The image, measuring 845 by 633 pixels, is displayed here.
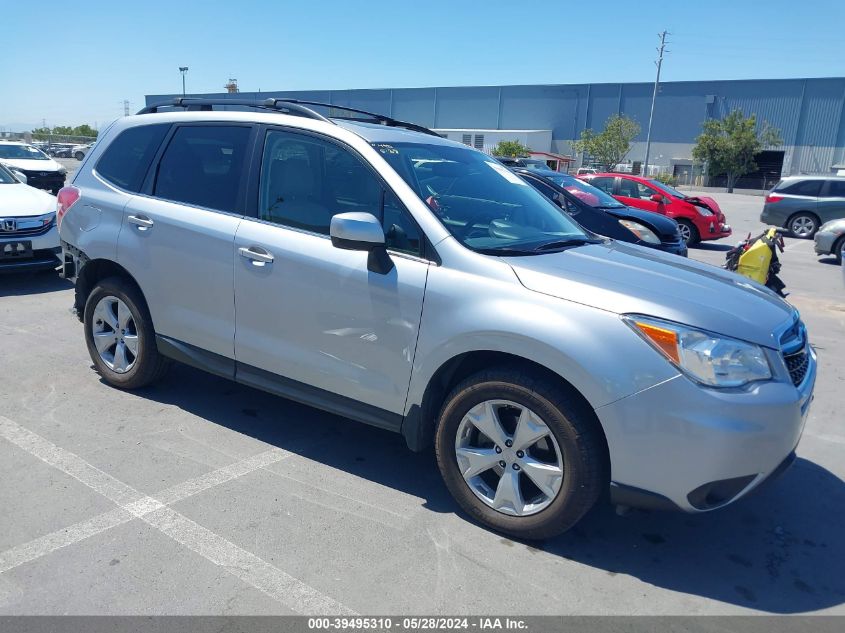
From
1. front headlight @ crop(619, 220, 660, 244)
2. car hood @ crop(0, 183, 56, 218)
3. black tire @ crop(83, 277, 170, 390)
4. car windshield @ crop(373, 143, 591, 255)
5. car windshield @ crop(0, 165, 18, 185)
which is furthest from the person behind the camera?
front headlight @ crop(619, 220, 660, 244)

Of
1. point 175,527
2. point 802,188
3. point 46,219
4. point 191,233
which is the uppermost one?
point 802,188

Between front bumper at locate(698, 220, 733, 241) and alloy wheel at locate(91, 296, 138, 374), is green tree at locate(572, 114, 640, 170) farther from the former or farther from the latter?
alloy wheel at locate(91, 296, 138, 374)

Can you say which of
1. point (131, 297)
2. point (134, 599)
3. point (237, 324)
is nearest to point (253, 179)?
point (237, 324)

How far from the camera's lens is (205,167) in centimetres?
429

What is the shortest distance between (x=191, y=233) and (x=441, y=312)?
181cm

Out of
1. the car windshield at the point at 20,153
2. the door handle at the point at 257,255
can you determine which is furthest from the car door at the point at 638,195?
the car windshield at the point at 20,153

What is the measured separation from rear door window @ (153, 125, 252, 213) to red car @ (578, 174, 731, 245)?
12869 mm

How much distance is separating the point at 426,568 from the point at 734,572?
142 cm

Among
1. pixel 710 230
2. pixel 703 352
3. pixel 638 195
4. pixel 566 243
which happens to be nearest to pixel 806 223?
pixel 710 230

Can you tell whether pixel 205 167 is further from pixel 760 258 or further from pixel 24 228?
pixel 760 258

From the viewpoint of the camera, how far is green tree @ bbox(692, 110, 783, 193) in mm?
50531

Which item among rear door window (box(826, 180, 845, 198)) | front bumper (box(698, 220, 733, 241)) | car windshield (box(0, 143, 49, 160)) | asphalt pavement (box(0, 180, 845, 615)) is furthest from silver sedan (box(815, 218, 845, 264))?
car windshield (box(0, 143, 49, 160))

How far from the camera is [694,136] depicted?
56594 mm

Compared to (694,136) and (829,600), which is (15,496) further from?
(694,136)
